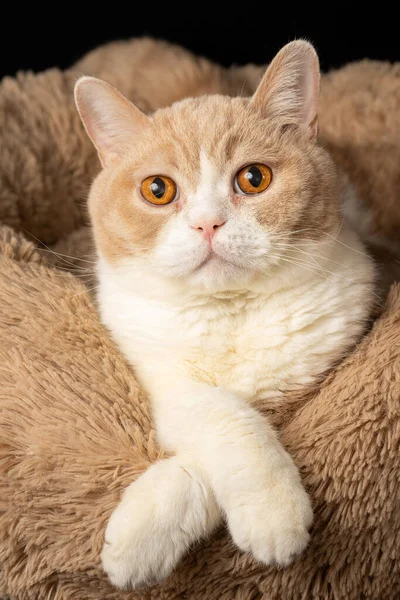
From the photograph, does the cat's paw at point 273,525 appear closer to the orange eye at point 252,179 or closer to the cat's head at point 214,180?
the cat's head at point 214,180

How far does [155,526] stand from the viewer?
3.45 feet

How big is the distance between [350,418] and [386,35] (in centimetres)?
184

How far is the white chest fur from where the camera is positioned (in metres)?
1.33

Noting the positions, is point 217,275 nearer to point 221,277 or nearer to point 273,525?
point 221,277

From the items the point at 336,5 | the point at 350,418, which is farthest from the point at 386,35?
the point at 350,418

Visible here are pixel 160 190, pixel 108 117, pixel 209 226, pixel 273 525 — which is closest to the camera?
pixel 273 525

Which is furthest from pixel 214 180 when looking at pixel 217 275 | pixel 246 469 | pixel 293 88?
pixel 246 469

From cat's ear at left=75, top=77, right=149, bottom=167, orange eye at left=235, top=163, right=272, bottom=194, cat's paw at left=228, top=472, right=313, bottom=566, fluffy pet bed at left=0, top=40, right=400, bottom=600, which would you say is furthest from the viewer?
cat's ear at left=75, top=77, right=149, bottom=167

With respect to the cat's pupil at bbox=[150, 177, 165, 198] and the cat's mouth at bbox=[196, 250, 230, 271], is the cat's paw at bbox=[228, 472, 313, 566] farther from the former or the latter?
the cat's pupil at bbox=[150, 177, 165, 198]

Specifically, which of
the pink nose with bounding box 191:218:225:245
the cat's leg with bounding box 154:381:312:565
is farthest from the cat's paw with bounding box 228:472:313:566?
the pink nose with bounding box 191:218:225:245

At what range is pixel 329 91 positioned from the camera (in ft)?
7.47

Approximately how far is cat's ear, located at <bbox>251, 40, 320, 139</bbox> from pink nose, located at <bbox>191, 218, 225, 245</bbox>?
0.33m

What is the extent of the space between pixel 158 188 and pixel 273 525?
62 cm

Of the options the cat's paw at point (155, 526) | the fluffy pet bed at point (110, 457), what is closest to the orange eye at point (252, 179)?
the fluffy pet bed at point (110, 457)
